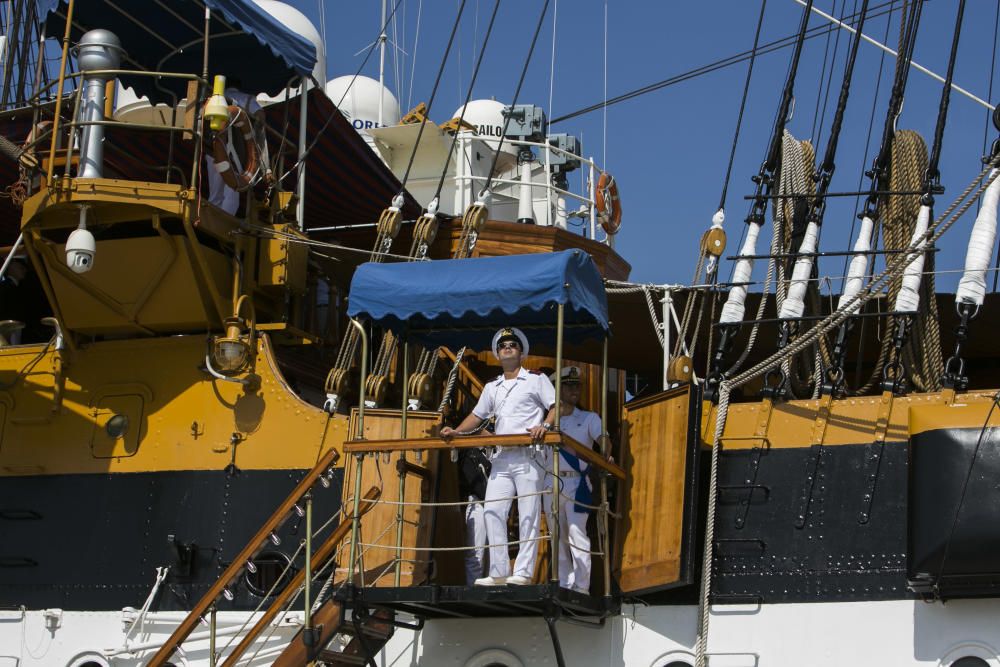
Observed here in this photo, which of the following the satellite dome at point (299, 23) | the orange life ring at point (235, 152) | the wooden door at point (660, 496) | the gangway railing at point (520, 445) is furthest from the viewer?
the satellite dome at point (299, 23)

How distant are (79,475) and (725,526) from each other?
16.3 ft

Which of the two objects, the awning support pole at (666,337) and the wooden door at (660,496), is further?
the awning support pole at (666,337)

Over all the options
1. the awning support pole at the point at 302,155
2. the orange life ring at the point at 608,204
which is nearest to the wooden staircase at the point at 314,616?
the awning support pole at the point at 302,155

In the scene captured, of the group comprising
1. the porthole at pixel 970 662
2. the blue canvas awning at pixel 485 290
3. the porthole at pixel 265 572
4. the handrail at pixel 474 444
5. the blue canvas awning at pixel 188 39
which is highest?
the blue canvas awning at pixel 188 39

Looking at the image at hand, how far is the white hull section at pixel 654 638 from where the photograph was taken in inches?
313

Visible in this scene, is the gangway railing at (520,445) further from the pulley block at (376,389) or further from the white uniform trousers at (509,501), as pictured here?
the pulley block at (376,389)

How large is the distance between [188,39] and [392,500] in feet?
18.7

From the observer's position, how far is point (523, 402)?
854 cm

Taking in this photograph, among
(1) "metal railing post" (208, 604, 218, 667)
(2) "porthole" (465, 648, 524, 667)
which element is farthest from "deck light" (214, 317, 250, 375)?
(2) "porthole" (465, 648, 524, 667)

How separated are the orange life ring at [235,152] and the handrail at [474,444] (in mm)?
2870

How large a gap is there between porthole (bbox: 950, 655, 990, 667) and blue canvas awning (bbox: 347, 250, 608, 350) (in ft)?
9.82

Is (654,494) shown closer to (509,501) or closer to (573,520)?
(573,520)

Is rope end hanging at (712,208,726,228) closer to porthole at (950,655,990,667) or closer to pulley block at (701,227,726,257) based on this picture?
pulley block at (701,227,726,257)

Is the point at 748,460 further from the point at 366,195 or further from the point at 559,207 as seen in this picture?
the point at 559,207
